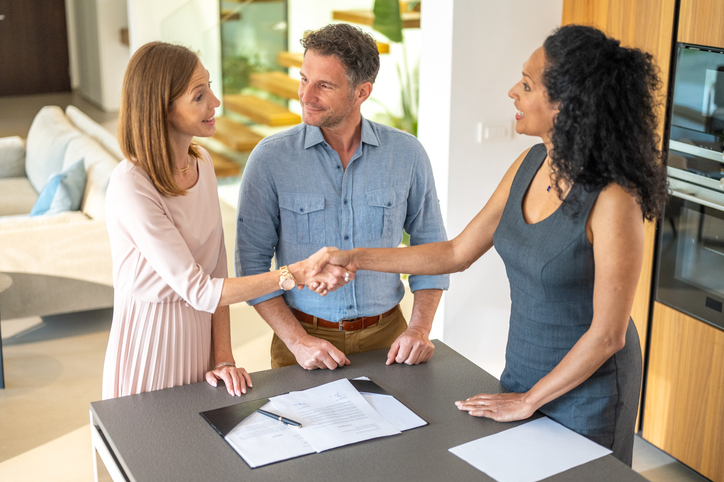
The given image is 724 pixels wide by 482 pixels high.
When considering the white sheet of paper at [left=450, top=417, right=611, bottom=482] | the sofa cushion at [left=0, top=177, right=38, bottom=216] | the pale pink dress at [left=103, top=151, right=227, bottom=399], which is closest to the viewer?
the white sheet of paper at [left=450, top=417, right=611, bottom=482]

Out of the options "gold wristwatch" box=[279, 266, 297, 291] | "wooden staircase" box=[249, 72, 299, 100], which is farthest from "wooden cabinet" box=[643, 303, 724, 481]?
"wooden staircase" box=[249, 72, 299, 100]

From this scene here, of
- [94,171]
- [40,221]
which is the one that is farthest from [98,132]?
[40,221]

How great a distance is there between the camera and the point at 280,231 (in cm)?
207

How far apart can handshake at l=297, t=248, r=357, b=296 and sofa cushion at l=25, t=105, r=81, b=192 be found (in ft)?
12.3

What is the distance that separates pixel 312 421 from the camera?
155 cm

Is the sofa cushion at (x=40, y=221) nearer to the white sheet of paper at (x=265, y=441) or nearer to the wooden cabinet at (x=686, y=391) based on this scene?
the white sheet of paper at (x=265, y=441)

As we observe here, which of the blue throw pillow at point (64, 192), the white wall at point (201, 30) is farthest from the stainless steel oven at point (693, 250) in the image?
the white wall at point (201, 30)

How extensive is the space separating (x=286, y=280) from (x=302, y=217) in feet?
0.82

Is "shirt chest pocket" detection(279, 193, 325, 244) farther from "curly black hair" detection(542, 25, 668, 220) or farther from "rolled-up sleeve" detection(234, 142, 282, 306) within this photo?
"curly black hair" detection(542, 25, 668, 220)

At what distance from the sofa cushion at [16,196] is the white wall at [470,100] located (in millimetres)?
3198

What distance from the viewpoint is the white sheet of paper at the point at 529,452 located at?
4.57 ft

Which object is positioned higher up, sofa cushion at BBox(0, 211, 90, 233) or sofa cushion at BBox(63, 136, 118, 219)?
sofa cushion at BBox(63, 136, 118, 219)

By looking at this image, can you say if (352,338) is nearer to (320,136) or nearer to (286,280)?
(286,280)

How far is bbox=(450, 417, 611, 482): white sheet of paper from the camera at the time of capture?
1.39 m
